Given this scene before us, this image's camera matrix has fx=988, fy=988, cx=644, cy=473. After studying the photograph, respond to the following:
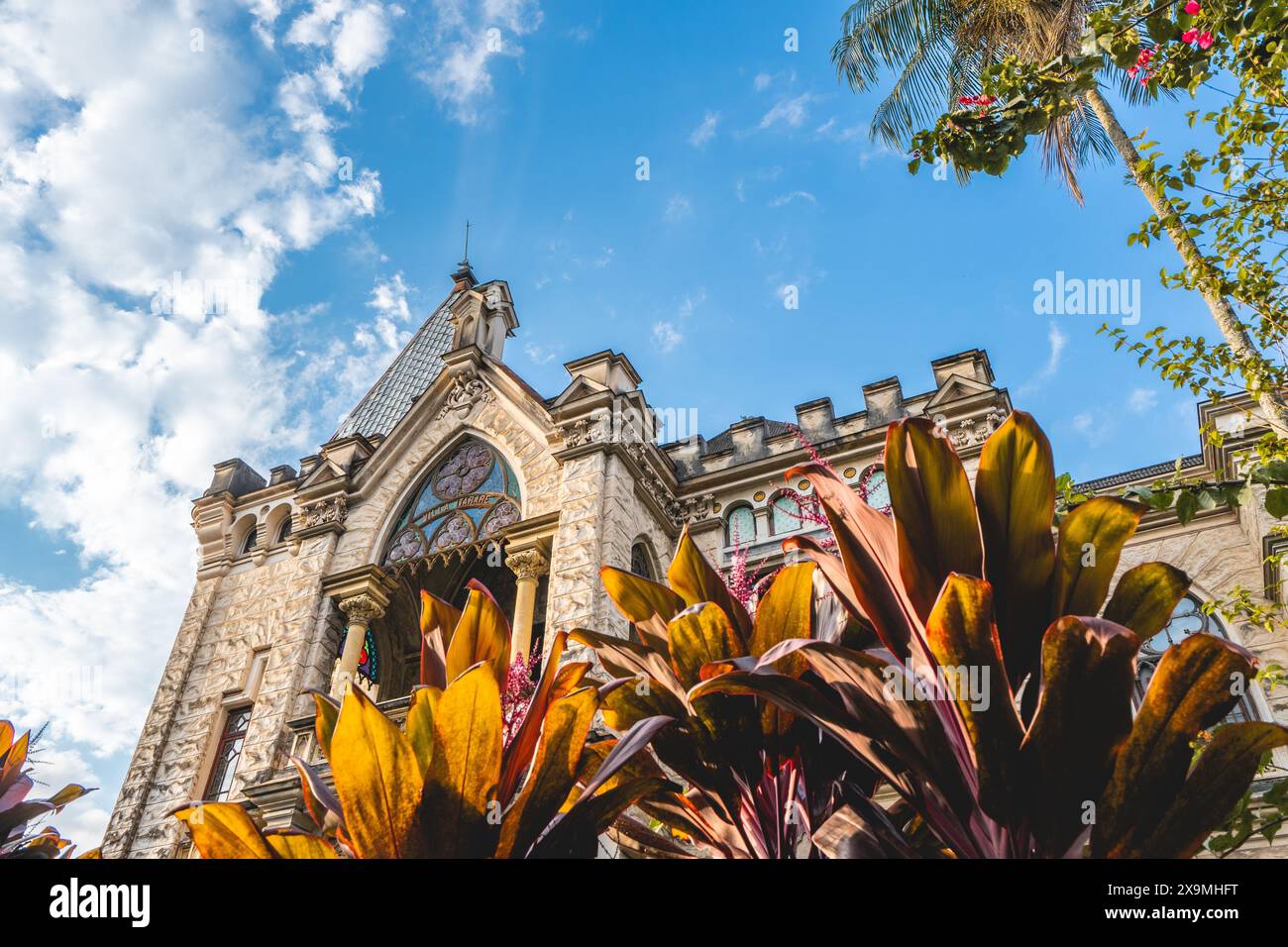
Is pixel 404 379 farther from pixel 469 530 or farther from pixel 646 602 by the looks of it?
pixel 646 602

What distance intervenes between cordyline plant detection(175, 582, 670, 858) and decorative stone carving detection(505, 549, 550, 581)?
950 cm

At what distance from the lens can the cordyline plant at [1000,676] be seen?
367 cm

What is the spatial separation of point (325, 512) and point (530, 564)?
493 centimetres

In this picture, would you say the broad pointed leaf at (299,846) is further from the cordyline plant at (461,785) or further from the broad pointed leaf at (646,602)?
the broad pointed leaf at (646,602)

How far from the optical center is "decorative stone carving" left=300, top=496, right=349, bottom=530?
17172 millimetres

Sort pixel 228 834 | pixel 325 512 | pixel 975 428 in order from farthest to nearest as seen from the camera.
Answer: pixel 325 512
pixel 975 428
pixel 228 834

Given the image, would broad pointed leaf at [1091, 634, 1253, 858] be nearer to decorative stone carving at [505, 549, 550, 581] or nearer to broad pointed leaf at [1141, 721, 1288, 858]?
broad pointed leaf at [1141, 721, 1288, 858]

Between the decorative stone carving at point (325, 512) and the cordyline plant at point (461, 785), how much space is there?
42.2ft

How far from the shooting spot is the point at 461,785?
13.3ft

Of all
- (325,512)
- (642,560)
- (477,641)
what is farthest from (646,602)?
(325,512)

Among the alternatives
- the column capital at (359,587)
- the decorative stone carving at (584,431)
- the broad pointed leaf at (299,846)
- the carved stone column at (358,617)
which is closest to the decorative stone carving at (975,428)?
the decorative stone carving at (584,431)

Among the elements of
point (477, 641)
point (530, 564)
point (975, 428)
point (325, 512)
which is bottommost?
point (477, 641)
